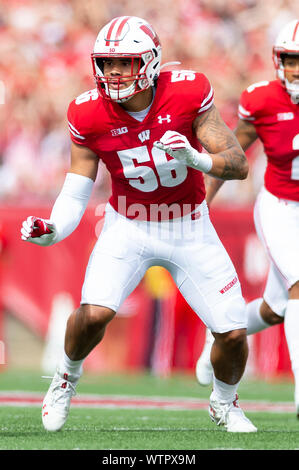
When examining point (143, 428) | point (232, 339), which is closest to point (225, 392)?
point (232, 339)

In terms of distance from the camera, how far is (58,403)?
3.94 meters

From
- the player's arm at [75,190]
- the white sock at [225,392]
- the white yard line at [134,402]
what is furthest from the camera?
the white yard line at [134,402]

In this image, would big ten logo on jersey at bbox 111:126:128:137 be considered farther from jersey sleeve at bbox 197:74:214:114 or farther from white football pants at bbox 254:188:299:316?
white football pants at bbox 254:188:299:316

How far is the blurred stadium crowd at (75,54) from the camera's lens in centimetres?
838

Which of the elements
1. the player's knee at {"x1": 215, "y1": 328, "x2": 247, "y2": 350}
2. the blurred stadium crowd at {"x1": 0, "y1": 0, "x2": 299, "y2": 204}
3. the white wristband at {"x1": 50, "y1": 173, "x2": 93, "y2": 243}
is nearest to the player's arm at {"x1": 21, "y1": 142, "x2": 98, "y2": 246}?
the white wristband at {"x1": 50, "y1": 173, "x2": 93, "y2": 243}

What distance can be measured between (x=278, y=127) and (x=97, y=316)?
56.7 inches

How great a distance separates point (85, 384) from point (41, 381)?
0.35 metres

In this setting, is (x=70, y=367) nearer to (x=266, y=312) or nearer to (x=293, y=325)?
(x=293, y=325)

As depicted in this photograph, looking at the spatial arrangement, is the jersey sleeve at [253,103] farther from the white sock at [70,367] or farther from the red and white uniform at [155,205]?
the white sock at [70,367]

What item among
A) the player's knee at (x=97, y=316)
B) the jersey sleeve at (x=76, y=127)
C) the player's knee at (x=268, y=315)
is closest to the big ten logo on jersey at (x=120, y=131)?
the jersey sleeve at (x=76, y=127)

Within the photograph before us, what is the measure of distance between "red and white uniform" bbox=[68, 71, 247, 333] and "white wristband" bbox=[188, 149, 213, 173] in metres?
0.34

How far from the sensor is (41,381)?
6.95 metres

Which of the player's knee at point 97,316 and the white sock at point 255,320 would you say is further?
the white sock at point 255,320

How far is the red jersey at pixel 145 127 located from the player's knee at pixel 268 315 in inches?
48.8
